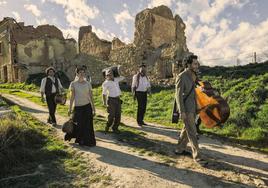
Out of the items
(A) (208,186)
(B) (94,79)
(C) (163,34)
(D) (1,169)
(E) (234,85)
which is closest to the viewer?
(A) (208,186)

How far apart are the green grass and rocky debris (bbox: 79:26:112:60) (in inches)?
722

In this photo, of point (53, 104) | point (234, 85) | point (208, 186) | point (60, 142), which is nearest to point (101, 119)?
point (53, 104)

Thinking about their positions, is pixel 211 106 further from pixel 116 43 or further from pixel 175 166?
pixel 116 43

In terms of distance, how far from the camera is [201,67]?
1861 cm

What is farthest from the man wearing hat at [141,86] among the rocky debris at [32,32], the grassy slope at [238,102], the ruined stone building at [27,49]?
the rocky debris at [32,32]

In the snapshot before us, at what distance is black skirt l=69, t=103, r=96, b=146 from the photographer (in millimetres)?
8211

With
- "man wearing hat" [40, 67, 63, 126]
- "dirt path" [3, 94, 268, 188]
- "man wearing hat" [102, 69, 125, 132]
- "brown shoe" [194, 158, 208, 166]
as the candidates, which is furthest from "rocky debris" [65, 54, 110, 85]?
"brown shoe" [194, 158, 208, 166]

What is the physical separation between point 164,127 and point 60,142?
3525 mm

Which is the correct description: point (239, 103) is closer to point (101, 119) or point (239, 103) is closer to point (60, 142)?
point (101, 119)

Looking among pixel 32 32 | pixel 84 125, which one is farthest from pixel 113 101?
pixel 32 32

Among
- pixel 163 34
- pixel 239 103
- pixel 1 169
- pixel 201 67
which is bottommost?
pixel 1 169

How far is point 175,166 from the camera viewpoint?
258 inches

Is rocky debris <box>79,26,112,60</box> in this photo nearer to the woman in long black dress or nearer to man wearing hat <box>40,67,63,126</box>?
man wearing hat <box>40,67,63,126</box>

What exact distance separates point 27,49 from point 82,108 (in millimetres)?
27336
